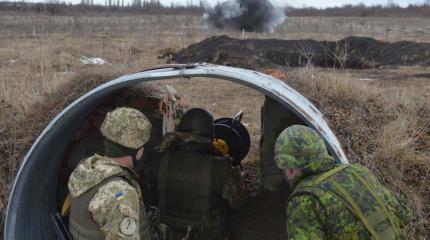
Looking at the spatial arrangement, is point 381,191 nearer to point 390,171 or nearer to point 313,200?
point 313,200


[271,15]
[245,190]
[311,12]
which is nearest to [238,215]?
[245,190]

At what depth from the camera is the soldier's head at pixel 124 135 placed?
9.29 feet

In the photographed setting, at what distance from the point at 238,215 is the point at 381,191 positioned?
292 centimetres

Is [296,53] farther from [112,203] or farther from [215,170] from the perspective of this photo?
[112,203]

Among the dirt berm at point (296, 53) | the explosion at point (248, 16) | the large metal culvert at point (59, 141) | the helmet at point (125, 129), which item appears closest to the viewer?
the helmet at point (125, 129)

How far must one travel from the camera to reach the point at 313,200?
7.55ft

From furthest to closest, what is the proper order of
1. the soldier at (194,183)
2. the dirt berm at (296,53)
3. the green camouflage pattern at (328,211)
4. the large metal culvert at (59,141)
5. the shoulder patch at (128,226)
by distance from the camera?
the dirt berm at (296,53)
the soldier at (194,183)
the large metal culvert at (59,141)
the shoulder patch at (128,226)
the green camouflage pattern at (328,211)

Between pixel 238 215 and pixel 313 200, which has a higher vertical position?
pixel 313 200

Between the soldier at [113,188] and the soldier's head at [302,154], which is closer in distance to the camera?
the soldier's head at [302,154]

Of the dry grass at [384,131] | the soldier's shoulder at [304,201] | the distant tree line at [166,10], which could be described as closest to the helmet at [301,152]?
the soldier's shoulder at [304,201]

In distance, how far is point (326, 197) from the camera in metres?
2.28

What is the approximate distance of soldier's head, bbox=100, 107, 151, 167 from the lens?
283 cm

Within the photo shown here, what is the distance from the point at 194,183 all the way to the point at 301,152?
1.88m

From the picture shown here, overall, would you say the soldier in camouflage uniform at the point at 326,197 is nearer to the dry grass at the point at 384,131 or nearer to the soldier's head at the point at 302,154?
the soldier's head at the point at 302,154
